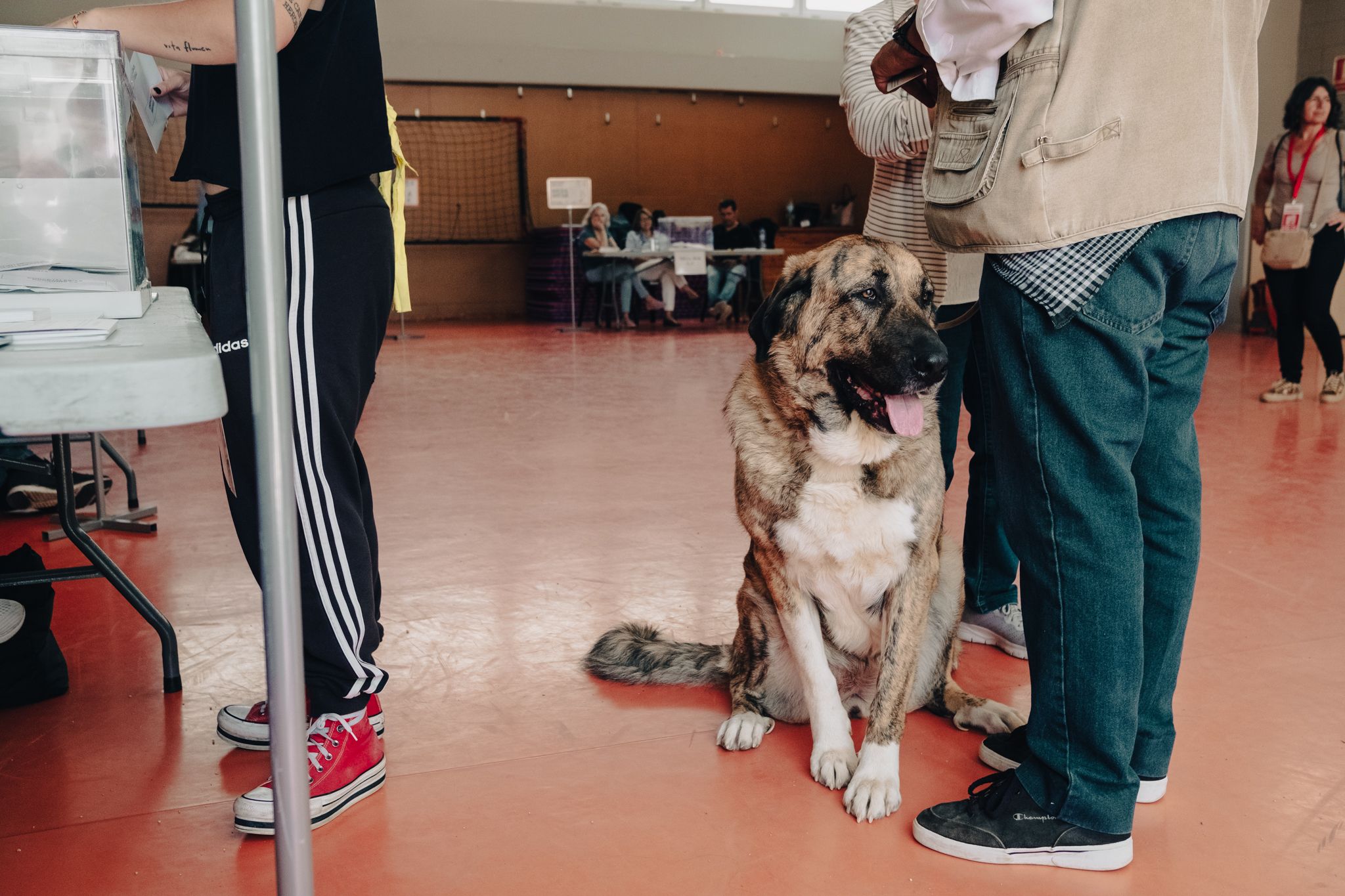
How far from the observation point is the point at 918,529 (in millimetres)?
1834

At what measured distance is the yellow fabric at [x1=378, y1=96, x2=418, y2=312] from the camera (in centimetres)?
184

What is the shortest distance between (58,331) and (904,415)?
1329 mm

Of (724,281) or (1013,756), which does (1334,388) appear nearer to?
(1013,756)

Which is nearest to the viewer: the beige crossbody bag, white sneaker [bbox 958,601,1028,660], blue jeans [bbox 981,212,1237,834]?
blue jeans [bbox 981,212,1237,834]

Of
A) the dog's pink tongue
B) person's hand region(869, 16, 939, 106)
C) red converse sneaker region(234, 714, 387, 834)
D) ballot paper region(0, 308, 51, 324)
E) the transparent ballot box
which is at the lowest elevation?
red converse sneaker region(234, 714, 387, 834)

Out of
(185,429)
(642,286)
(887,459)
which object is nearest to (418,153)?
(642,286)

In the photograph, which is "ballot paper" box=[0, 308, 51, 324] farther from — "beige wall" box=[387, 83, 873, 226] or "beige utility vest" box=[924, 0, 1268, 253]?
"beige wall" box=[387, 83, 873, 226]

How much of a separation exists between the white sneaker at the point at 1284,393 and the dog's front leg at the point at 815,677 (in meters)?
5.48

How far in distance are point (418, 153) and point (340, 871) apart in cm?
1269

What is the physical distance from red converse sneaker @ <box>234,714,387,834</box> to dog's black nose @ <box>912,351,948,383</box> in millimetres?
1159

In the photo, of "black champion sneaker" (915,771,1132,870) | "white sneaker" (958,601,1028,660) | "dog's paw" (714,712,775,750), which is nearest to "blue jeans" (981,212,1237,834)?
"black champion sneaker" (915,771,1132,870)

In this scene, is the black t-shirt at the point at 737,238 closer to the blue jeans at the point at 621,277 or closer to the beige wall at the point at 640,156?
the blue jeans at the point at 621,277

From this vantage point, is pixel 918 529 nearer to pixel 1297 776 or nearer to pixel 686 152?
pixel 1297 776

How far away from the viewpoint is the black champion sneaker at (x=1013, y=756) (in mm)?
1729
